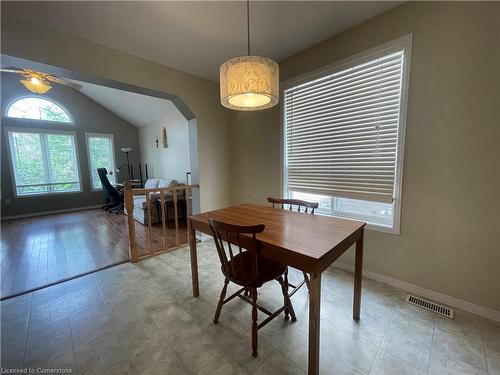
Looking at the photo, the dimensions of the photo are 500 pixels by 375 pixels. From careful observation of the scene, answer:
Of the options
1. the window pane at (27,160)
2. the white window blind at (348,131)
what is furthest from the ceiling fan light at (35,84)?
the white window blind at (348,131)

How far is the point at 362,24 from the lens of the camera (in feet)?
6.39

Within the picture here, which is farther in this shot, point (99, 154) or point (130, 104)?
point (99, 154)

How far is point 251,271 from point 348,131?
172 centimetres

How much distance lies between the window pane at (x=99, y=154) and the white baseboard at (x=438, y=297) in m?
7.13

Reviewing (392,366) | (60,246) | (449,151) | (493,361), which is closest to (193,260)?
(392,366)

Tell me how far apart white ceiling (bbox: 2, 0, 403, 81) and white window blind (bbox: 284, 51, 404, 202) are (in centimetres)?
46

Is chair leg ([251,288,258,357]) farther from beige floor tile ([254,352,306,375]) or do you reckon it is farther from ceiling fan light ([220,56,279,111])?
ceiling fan light ([220,56,279,111])

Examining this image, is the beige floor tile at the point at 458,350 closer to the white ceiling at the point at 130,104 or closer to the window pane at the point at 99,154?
the white ceiling at the point at 130,104

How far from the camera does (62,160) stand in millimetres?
5539

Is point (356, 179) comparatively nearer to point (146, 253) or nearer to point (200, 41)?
point (200, 41)

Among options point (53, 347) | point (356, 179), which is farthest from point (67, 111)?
point (356, 179)

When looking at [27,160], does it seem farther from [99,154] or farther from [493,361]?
[493,361]

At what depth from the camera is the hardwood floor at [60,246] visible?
2299 mm

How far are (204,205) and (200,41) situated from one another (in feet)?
7.07
